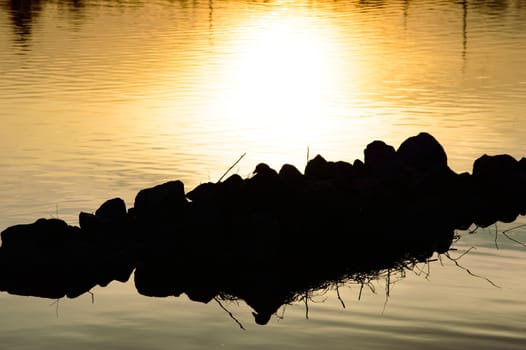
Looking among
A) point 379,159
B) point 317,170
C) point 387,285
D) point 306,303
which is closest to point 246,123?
point 379,159

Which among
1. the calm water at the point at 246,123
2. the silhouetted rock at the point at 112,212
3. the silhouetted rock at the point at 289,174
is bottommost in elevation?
the calm water at the point at 246,123

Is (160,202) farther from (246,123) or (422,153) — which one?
(246,123)

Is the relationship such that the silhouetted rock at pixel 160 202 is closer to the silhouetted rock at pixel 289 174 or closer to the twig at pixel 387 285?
the silhouetted rock at pixel 289 174

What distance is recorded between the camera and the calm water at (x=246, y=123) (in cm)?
1830

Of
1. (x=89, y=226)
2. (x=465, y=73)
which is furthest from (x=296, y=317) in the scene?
(x=465, y=73)

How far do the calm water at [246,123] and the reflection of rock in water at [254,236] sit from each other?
2.58 ft

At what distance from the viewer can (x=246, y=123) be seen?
3734 centimetres

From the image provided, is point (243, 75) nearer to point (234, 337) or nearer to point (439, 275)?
point (439, 275)

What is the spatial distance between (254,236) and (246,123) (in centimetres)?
1556

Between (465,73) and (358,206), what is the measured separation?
26041 mm

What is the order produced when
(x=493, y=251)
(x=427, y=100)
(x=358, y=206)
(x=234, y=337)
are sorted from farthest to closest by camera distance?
(x=427, y=100), (x=358, y=206), (x=493, y=251), (x=234, y=337)

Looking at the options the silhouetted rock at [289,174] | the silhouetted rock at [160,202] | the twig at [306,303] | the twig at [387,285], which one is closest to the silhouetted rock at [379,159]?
the silhouetted rock at [289,174]

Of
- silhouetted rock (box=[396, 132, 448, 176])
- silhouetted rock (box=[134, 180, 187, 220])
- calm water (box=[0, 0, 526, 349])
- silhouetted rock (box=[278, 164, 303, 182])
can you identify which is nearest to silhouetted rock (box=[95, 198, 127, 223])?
silhouetted rock (box=[134, 180, 187, 220])

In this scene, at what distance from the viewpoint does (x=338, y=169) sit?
83.6 feet
